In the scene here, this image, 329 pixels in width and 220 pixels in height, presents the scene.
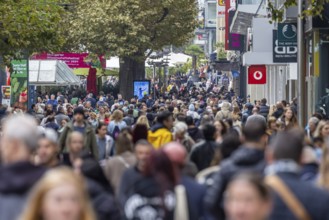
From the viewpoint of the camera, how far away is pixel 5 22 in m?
36.0

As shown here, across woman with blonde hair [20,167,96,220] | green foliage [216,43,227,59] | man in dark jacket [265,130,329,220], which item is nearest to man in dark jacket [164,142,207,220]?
man in dark jacket [265,130,329,220]

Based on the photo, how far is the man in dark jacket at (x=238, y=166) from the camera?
389 inches

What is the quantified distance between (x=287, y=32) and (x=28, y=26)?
7.53m

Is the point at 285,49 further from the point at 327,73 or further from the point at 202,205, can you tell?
the point at 202,205

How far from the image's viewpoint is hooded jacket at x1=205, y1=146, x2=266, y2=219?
988cm

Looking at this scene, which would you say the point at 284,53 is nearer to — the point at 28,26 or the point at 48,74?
the point at 28,26

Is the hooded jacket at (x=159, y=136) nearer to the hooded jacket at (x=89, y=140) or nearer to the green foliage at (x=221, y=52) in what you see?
the hooded jacket at (x=89, y=140)

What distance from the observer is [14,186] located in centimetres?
867

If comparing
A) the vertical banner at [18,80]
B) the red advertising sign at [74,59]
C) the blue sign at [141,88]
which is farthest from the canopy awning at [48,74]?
the red advertising sign at [74,59]

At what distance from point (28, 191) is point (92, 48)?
58868 millimetres

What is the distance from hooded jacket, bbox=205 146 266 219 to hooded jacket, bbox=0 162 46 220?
5.18ft

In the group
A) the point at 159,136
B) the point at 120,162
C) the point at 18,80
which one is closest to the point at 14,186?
the point at 120,162

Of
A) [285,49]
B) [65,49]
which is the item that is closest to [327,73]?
[285,49]

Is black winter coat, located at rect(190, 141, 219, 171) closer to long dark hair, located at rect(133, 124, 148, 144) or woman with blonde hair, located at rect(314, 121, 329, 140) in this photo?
long dark hair, located at rect(133, 124, 148, 144)
